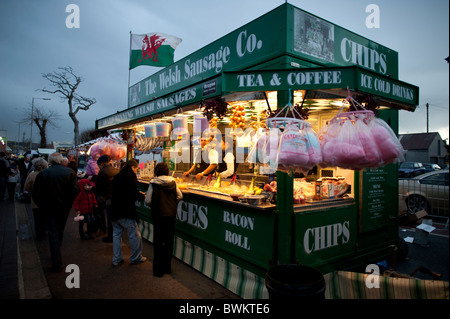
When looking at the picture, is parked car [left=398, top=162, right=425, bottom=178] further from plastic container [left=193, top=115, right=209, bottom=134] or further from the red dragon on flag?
plastic container [left=193, top=115, right=209, bottom=134]

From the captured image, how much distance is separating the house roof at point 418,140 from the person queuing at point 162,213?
4897 centimetres

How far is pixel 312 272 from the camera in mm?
2855

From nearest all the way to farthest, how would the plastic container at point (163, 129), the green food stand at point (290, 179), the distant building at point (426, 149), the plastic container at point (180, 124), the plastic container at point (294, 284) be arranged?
1. the plastic container at point (294, 284)
2. the green food stand at point (290, 179)
3. the plastic container at point (180, 124)
4. the plastic container at point (163, 129)
5. the distant building at point (426, 149)

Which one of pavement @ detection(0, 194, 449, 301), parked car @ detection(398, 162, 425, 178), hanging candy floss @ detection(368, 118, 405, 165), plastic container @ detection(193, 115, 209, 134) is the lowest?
pavement @ detection(0, 194, 449, 301)

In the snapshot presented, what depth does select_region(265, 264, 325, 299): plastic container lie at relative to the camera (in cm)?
244

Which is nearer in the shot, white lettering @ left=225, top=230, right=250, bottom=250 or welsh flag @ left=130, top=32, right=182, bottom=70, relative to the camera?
white lettering @ left=225, top=230, right=250, bottom=250

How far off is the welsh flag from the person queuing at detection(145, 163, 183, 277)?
532 cm

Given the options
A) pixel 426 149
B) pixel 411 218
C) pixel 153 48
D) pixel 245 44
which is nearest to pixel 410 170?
pixel 411 218

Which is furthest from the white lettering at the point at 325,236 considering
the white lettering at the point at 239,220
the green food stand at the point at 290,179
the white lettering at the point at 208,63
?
the white lettering at the point at 208,63

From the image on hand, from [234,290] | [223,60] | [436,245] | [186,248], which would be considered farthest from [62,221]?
[436,245]

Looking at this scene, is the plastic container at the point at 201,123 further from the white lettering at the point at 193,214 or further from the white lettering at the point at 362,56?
the white lettering at the point at 362,56

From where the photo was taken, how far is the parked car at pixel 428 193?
955cm

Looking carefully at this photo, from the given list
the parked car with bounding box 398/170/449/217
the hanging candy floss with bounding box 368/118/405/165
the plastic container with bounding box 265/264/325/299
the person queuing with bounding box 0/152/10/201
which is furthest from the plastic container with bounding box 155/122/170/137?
the person queuing with bounding box 0/152/10/201

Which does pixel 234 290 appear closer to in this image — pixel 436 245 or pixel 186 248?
pixel 186 248
